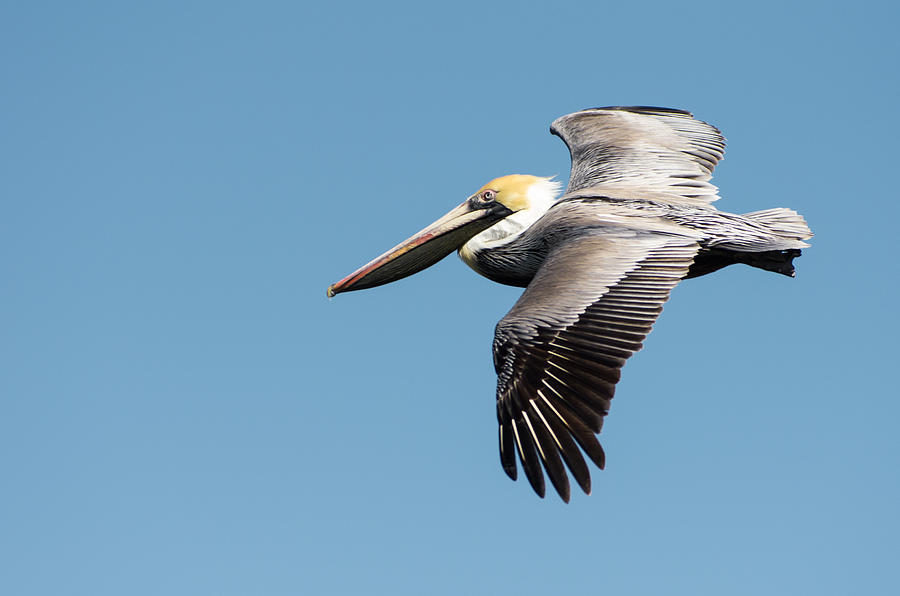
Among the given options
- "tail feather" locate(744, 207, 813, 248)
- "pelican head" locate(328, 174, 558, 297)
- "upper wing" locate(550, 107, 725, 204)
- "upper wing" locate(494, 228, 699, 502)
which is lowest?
"upper wing" locate(494, 228, 699, 502)

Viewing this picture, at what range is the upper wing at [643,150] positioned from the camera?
10547 mm

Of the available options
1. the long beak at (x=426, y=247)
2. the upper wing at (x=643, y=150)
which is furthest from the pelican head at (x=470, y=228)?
the upper wing at (x=643, y=150)

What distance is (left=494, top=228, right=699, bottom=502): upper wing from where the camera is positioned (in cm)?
757

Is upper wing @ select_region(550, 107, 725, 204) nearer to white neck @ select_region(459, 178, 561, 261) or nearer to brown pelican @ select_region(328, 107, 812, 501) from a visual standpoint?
brown pelican @ select_region(328, 107, 812, 501)

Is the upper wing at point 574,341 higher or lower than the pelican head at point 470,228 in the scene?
lower

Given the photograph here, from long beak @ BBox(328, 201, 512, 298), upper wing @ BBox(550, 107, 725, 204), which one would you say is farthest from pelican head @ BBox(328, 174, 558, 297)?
upper wing @ BBox(550, 107, 725, 204)

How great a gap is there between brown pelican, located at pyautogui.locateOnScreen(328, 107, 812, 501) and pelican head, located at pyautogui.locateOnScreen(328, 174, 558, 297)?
0.01m

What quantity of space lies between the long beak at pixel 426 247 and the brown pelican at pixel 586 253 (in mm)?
12

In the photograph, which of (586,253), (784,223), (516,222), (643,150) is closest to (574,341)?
(586,253)

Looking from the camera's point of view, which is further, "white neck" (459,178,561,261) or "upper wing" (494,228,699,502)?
"white neck" (459,178,561,261)

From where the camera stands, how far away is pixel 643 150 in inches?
435

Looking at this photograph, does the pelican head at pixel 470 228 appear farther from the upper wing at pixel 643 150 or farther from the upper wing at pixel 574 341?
the upper wing at pixel 574 341

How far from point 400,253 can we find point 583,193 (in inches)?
72.3

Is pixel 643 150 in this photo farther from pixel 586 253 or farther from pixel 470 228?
pixel 586 253
